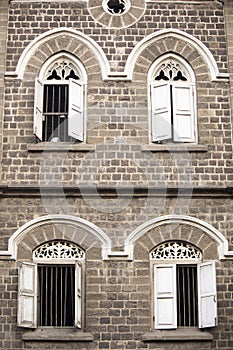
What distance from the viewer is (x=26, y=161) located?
16.6 metres

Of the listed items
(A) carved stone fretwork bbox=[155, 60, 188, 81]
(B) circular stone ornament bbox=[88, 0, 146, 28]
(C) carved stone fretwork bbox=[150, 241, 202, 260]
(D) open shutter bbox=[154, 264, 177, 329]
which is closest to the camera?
(D) open shutter bbox=[154, 264, 177, 329]

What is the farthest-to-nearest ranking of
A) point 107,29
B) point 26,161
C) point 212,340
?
point 107,29 → point 26,161 → point 212,340

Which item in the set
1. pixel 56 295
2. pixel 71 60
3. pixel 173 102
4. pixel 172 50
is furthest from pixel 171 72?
pixel 56 295

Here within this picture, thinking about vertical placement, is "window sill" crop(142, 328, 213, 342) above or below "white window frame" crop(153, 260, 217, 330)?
below

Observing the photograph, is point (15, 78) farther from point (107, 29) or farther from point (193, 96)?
point (193, 96)

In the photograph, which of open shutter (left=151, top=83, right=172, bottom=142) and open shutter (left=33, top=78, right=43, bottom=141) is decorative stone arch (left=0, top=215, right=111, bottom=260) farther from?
open shutter (left=151, top=83, right=172, bottom=142)

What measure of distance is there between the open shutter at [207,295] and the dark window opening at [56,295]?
260 centimetres

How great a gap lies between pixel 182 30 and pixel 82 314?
22.6 ft

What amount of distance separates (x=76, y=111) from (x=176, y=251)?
379 centimetres

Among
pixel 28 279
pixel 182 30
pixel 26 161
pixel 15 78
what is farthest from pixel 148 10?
pixel 28 279

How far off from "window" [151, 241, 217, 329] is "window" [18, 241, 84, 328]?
1608 mm

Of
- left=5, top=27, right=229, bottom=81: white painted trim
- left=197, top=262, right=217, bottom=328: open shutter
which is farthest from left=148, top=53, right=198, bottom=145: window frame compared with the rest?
left=197, top=262, right=217, bottom=328: open shutter

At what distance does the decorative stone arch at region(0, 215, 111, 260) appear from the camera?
16062 millimetres

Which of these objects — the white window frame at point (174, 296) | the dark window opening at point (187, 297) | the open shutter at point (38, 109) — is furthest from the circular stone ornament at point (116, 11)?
the dark window opening at point (187, 297)
